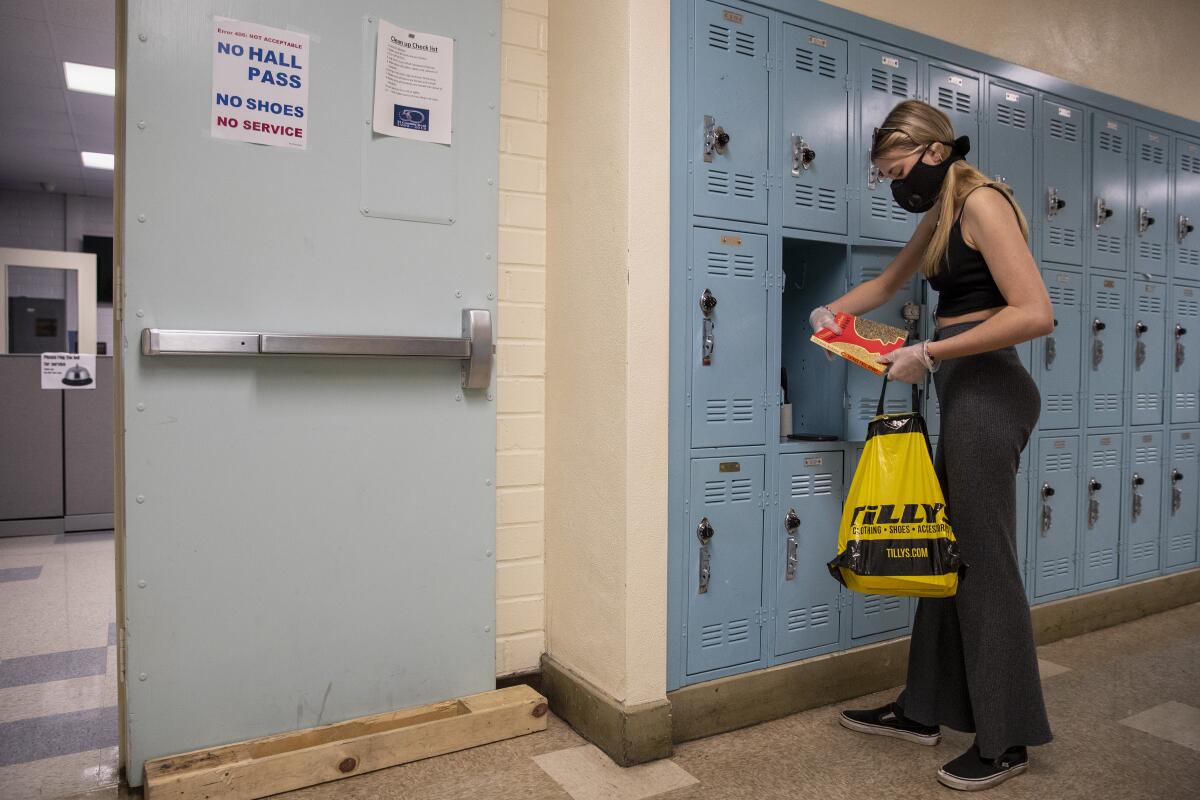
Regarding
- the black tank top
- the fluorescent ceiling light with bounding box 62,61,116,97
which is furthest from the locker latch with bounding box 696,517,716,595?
the fluorescent ceiling light with bounding box 62,61,116,97

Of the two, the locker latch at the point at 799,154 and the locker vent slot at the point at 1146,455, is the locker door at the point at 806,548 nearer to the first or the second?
the locker latch at the point at 799,154

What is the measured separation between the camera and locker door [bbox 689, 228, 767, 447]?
2.17 metres

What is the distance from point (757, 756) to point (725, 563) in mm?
Answer: 496

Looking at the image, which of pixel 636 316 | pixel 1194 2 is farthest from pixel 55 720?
pixel 1194 2

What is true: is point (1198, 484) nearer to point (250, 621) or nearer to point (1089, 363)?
point (1089, 363)

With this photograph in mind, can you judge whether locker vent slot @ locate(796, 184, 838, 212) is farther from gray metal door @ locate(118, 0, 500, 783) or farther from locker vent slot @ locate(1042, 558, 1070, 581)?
locker vent slot @ locate(1042, 558, 1070, 581)

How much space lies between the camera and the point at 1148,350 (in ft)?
10.9

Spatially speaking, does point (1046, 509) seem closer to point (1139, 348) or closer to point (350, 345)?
point (1139, 348)

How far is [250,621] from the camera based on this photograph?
1.98 m

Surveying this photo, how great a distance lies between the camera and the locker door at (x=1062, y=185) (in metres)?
2.97

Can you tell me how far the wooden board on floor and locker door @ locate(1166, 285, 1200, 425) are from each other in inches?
120

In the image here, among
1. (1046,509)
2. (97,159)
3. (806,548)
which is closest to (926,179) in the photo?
(806,548)

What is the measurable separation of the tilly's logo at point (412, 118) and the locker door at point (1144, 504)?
3.01m

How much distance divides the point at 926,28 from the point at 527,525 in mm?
2080
